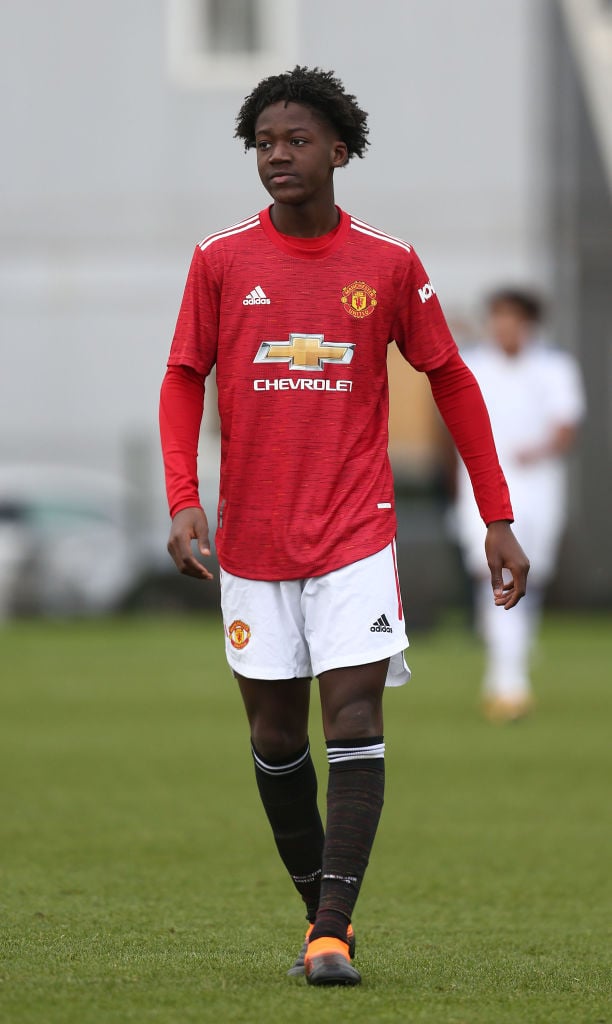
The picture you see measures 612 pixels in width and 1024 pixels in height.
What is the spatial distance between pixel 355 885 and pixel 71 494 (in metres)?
17.6

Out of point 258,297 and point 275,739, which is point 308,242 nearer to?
point 258,297

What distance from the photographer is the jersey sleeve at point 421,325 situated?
4.83 m

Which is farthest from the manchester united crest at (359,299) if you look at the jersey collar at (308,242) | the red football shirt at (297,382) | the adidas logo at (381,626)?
the adidas logo at (381,626)

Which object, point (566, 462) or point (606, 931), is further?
point (566, 462)

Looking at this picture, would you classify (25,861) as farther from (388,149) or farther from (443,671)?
(388,149)

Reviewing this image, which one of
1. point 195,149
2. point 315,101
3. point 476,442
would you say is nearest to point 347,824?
point 476,442

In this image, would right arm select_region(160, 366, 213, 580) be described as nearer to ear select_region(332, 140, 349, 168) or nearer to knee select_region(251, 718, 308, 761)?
knee select_region(251, 718, 308, 761)

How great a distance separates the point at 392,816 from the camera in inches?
310

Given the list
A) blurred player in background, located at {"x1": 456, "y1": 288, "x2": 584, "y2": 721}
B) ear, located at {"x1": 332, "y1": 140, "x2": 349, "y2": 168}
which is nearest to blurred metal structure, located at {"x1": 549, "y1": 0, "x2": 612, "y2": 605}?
blurred player in background, located at {"x1": 456, "y1": 288, "x2": 584, "y2": 721}

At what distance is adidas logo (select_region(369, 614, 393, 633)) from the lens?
4.69 metres

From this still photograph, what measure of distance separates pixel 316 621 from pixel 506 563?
0.51 metres

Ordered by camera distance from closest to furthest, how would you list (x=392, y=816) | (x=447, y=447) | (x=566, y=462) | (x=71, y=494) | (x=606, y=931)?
(x=606, y=931), (x=392, y=816), (x=447, y=447), (x=71, y=494), (x=566, y=462)

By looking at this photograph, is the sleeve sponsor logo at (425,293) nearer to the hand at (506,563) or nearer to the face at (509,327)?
the hand at (506,563)

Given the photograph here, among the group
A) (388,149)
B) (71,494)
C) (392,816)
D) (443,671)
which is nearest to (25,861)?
(392,816)
